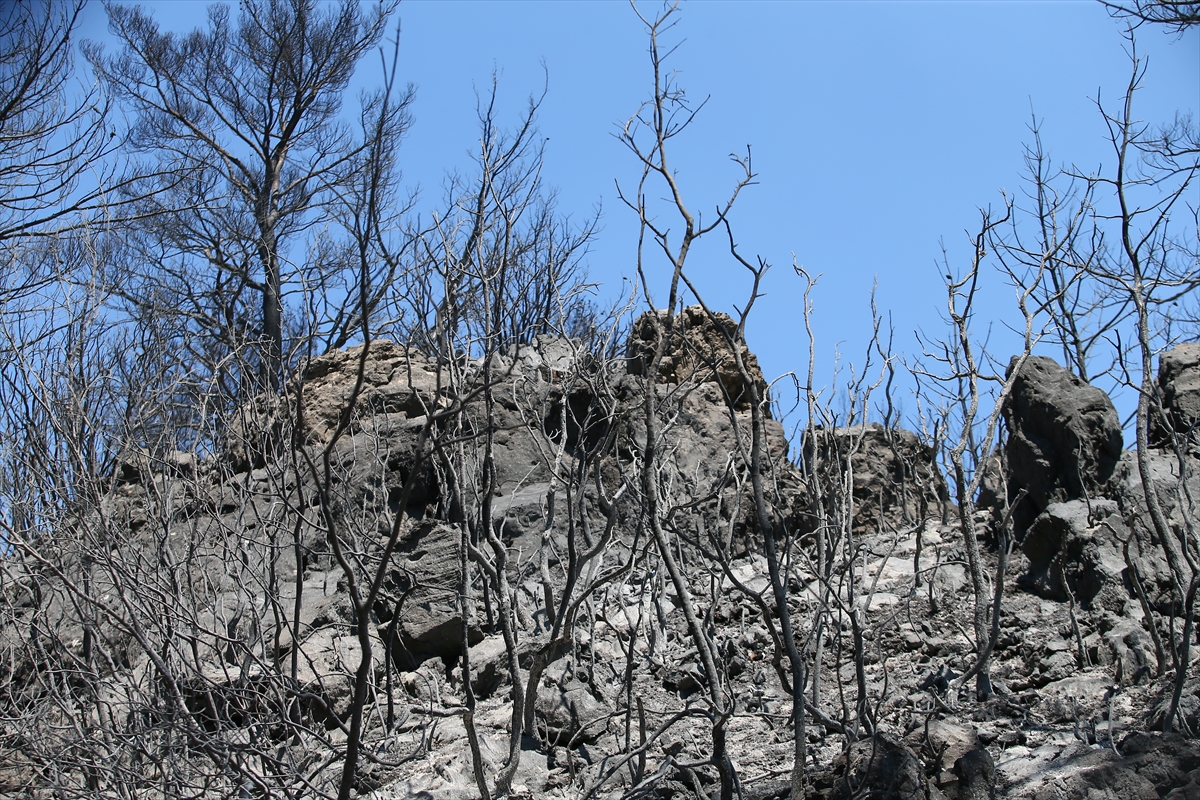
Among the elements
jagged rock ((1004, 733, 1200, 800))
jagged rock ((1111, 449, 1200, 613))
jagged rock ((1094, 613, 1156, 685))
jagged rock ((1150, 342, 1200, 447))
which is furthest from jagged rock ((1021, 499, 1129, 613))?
jagged rock ((1004, 733, 1200, 800))

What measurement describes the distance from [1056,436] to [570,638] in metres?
4.44

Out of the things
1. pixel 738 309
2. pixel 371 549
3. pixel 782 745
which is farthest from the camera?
pixel 371 549

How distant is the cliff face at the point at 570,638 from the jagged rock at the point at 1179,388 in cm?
5

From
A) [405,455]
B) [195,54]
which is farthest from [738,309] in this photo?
[195,54]

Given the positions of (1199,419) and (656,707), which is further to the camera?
(1199,419)

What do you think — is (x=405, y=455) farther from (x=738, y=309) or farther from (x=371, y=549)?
(x=738, y=309)

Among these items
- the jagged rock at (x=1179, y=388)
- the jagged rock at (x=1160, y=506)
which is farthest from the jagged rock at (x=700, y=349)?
the jagged rock at (x=1160, y=506)

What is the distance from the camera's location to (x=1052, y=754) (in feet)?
15.3

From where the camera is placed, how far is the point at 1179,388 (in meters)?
7.57

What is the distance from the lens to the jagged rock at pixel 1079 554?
21.1ft

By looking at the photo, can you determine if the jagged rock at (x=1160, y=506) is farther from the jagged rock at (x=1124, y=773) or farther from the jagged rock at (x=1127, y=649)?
the jagged rock at (x=1124, y=773)

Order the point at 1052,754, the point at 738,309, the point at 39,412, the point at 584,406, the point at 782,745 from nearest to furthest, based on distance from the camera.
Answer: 1. the point at 1052,754
2. the point at 738,309
3. the point at 782,745
4. the point at 39,412
5. the point at 584,406

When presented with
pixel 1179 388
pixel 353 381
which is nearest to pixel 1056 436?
pixel 1179 388

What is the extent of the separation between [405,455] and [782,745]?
5033mm
